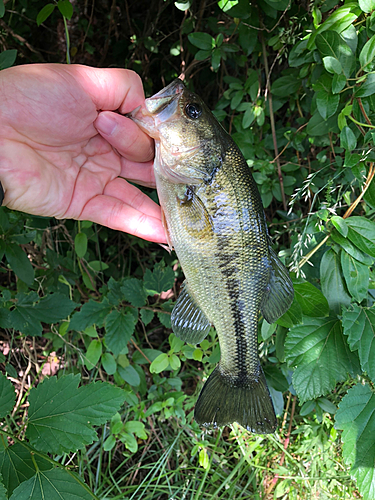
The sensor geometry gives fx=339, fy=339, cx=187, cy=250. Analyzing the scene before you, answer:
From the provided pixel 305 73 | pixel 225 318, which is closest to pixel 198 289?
pixel 225 318

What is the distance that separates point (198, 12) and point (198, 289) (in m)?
1.60

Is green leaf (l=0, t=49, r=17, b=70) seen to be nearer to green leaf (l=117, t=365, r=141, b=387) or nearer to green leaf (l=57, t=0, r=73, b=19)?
green leaf (l=57, t=0, r=73, b=19)

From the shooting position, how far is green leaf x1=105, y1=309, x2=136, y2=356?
1.61 meters

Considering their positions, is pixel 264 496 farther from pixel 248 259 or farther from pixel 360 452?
pixel 248 259

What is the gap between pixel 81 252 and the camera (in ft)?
5.84

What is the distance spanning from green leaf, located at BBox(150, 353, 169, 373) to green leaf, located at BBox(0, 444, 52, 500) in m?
0.75

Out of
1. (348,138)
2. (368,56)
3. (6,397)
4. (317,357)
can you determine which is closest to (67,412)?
(6,397)

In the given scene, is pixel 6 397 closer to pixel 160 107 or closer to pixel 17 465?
pixel 17 465

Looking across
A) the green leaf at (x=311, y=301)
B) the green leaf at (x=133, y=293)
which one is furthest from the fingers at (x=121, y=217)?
the green leaf at (x=311, y=301)

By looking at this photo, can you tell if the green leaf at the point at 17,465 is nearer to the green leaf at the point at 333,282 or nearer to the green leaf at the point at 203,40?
the green leaf at the point at 333,282

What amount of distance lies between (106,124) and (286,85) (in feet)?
3.10

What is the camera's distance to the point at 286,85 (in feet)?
5.57

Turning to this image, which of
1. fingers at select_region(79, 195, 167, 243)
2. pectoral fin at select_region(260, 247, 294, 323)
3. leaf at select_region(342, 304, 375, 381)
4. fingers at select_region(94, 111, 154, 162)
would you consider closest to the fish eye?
fingers at select_region(94, 111, 154, 162)

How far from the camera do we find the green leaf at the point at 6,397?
3.68 feet
